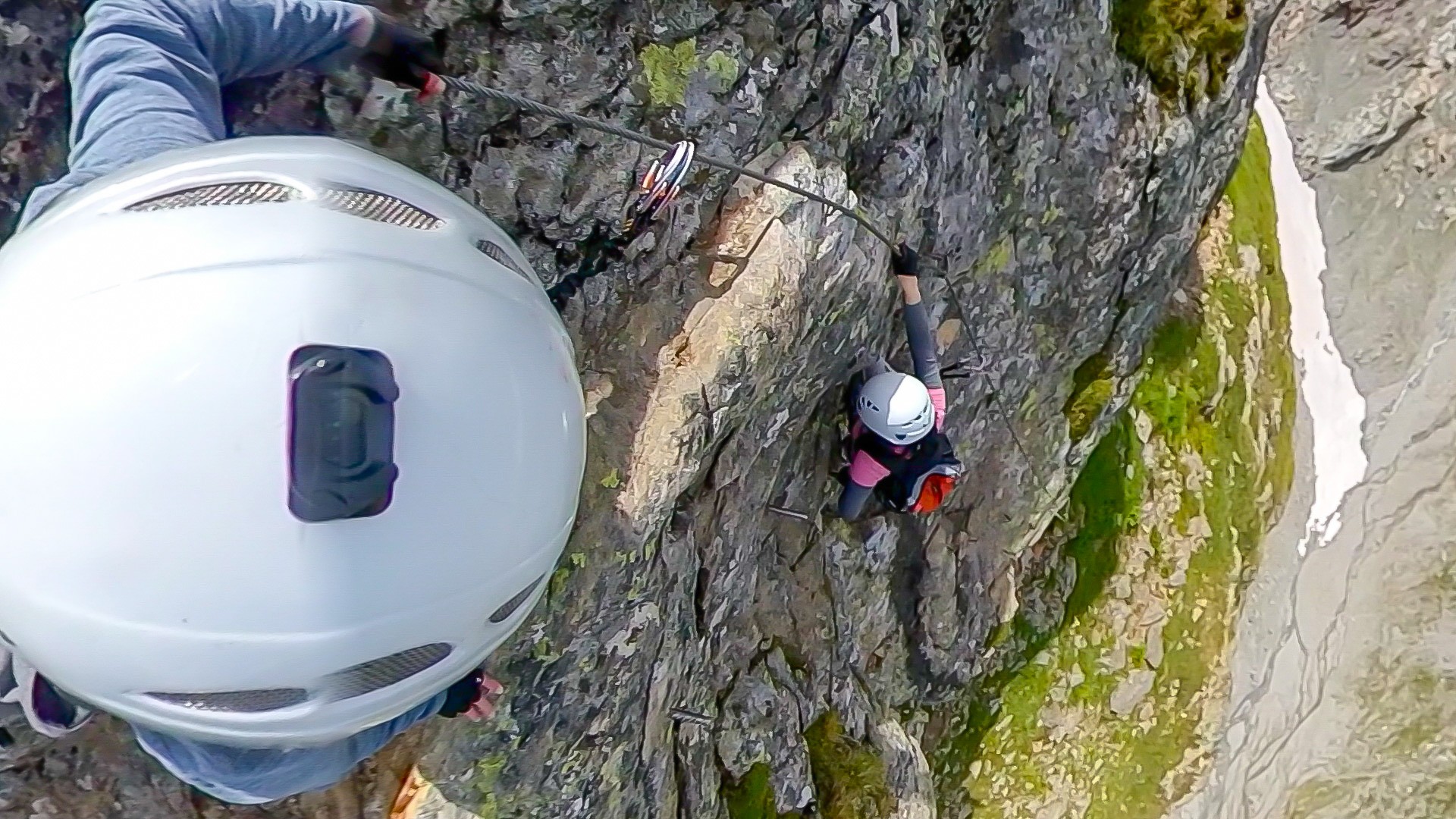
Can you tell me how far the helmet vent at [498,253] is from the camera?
111 inches

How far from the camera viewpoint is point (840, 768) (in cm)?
863

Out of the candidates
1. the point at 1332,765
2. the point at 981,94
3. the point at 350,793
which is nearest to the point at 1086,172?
the point at 981,94

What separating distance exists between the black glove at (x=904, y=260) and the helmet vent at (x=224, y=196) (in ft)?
14.6

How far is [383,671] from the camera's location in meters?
2.63

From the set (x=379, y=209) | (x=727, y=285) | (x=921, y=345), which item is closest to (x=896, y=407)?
(x=921, y=345)

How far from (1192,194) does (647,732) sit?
8203mm

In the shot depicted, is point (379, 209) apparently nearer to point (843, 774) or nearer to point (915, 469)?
point (915, 469)

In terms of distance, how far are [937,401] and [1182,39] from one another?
4.83 meters

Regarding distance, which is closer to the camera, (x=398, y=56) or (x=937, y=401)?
(x=398, y=56)

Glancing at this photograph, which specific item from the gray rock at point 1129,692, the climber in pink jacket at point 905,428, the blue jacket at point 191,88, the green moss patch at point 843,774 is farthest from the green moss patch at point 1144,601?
the blue jacket at point 191,88

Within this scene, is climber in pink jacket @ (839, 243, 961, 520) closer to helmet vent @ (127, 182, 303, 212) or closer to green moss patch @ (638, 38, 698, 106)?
green moss patch @ (638, 38, 698, 106)

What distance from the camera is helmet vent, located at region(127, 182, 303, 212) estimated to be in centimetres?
246

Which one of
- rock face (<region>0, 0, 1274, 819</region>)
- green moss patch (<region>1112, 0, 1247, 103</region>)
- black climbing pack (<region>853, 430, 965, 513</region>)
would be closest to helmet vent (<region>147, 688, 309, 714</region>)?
rock face (<region>0, 0, 1274, 819</region>)

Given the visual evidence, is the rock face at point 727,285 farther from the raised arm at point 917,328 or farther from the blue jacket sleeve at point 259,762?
the blue jacket sleeve at point 259,762
